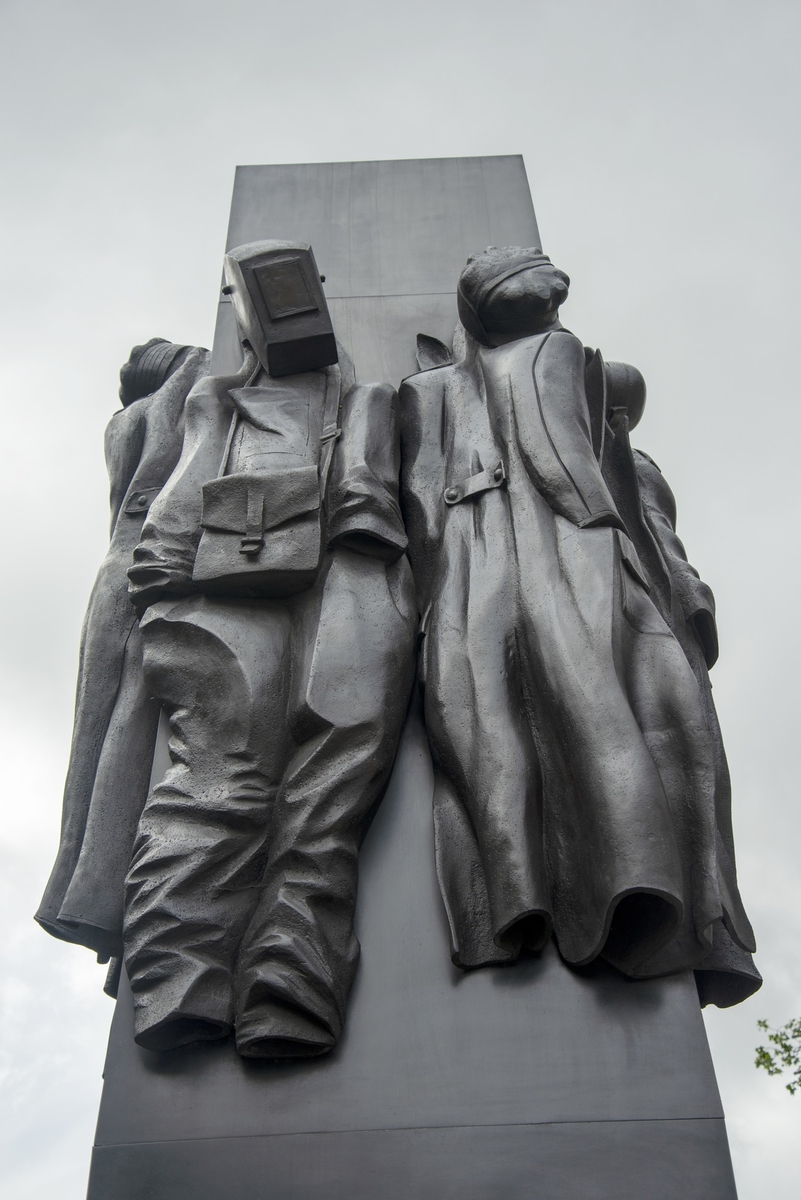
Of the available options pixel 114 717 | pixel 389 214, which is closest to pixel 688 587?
pixel 114 717

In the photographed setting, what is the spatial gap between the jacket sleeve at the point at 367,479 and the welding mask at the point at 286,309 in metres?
0.36

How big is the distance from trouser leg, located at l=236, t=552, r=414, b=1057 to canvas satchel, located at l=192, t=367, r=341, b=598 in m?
0.20

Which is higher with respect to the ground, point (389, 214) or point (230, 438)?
point (389, 214)

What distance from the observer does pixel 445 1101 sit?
409 centimetres

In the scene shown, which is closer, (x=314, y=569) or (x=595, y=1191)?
(x=595, y=1191)

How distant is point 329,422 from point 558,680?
2.18m

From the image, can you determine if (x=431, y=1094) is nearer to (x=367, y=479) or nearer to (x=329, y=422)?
(x=367, y=479)

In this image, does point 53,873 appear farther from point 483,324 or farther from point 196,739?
point 483,324

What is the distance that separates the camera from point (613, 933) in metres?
4.33

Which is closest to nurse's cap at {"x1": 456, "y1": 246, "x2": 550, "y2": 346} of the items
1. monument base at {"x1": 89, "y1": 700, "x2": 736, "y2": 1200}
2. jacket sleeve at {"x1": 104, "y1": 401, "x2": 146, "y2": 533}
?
jacket sleeve at {"x1": 104, "y1": 401, "x2": 146, "y2": 533}

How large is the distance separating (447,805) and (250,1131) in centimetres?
150

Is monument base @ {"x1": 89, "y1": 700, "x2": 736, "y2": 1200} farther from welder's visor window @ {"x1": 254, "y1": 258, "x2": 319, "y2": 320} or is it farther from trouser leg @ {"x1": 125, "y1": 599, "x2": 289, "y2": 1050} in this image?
welder's visor window @ {"x1": 254, "y1": 258, "x2": 319, "y2": 320}

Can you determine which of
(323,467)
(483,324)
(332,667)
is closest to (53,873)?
(332,667)

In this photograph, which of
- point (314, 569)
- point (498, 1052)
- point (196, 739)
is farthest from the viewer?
point (314, 569)
